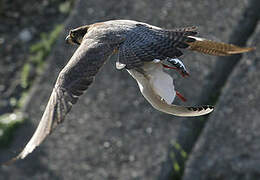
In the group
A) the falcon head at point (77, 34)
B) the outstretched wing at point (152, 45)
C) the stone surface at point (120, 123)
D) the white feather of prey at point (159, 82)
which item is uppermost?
the outstretched wing at point (152, 45)

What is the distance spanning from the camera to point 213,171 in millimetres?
8117

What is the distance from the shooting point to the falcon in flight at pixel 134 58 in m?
4.78

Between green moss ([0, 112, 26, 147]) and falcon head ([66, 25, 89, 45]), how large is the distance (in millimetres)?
3394

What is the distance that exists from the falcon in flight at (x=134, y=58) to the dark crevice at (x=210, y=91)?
10.6 ft

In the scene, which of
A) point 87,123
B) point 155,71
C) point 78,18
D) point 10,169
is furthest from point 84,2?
point 155,71

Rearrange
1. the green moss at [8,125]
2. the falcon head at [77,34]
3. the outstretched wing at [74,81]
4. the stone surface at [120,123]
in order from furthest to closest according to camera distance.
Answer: the green moss at [8,125] → the stone surface at [120,123] → the falcon head at [77,34] → the outstretched wing at [74,81]

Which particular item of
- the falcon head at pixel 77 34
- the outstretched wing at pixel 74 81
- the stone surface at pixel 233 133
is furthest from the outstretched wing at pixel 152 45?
the stone surface at pixel 233 133

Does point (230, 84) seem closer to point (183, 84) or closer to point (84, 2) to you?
point (183, 84)

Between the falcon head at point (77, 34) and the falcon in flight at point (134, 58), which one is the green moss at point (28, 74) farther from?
the falcon in flight at point (134, 58)

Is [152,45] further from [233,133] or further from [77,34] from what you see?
[233,133]

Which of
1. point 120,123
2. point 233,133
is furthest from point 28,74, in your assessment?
point 233,133

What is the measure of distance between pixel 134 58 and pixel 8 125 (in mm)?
4863

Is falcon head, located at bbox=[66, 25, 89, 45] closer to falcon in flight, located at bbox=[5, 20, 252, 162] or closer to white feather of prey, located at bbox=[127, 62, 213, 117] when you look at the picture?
falcon in flight, located at bbox=[5, 20, 252, 162]

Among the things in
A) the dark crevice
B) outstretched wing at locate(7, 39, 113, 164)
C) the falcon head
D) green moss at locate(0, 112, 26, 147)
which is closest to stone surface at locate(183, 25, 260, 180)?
the dark crevice
